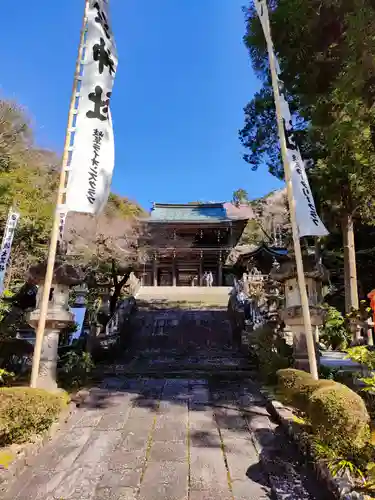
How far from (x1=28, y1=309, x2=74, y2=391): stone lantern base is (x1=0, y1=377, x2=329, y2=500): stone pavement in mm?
735

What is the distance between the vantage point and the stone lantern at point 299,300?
19.9 feet

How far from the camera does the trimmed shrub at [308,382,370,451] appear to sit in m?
3.14

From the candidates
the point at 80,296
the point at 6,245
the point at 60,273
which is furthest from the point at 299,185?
the point at 6,245

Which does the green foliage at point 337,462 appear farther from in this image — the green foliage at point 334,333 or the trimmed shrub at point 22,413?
the green foliage at point 334,333

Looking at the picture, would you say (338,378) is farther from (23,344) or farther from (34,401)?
(23,344)

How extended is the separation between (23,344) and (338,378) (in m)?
6.68

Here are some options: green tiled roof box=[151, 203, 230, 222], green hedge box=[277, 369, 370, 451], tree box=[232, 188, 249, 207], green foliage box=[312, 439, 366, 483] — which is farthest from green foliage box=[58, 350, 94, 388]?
tree box=[232, 188, 249, 207]

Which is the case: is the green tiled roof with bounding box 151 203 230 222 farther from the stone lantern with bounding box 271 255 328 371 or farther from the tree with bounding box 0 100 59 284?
the stone lantern with bounding box 271 255 328 371

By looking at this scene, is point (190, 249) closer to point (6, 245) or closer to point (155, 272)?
point (155, 272)

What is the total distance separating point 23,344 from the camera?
7719 millimetres

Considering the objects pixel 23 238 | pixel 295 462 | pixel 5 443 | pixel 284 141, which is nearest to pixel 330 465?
pixel 295 462

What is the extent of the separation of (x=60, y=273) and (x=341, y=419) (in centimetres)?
509

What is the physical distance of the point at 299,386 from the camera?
173 inches

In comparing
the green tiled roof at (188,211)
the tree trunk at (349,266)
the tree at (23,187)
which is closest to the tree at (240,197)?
the green tiled roof at (188,211)
